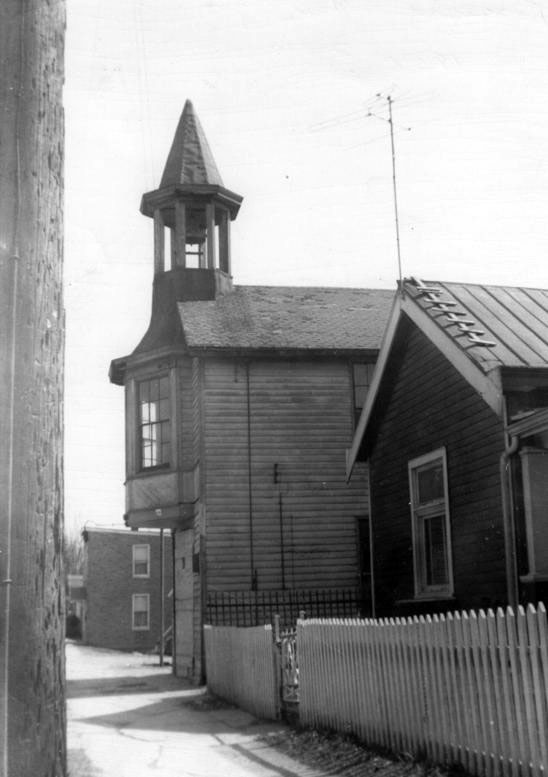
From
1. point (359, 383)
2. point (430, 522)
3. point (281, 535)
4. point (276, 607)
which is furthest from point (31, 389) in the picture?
point (359, 383)

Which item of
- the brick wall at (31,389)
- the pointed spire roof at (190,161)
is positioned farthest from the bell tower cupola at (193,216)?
the brick wall at (31,389)

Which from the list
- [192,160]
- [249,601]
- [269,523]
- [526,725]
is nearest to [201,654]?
[249,601]

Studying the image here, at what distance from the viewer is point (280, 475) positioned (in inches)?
882

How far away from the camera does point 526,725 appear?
23.9 feet

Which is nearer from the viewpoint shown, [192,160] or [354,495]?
[354,495]

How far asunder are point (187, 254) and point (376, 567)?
1240 cm

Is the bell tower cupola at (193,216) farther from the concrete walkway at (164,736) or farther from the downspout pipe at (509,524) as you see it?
the downspout pipe at (509,524)

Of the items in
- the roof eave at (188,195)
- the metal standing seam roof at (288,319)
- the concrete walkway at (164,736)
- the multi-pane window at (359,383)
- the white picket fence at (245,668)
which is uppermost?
the roof eave at (188,195)

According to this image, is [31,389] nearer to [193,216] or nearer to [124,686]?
[124,686]

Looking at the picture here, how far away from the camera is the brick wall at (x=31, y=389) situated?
3227 millimetres

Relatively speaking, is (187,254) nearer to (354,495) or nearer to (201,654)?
(354,495)

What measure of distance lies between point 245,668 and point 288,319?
36.5ft

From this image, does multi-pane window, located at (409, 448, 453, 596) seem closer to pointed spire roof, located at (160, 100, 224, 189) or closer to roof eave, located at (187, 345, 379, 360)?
roof eave, located at (187, 345, 379, 360)

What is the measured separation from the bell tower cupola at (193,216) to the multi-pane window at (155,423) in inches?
95.8
